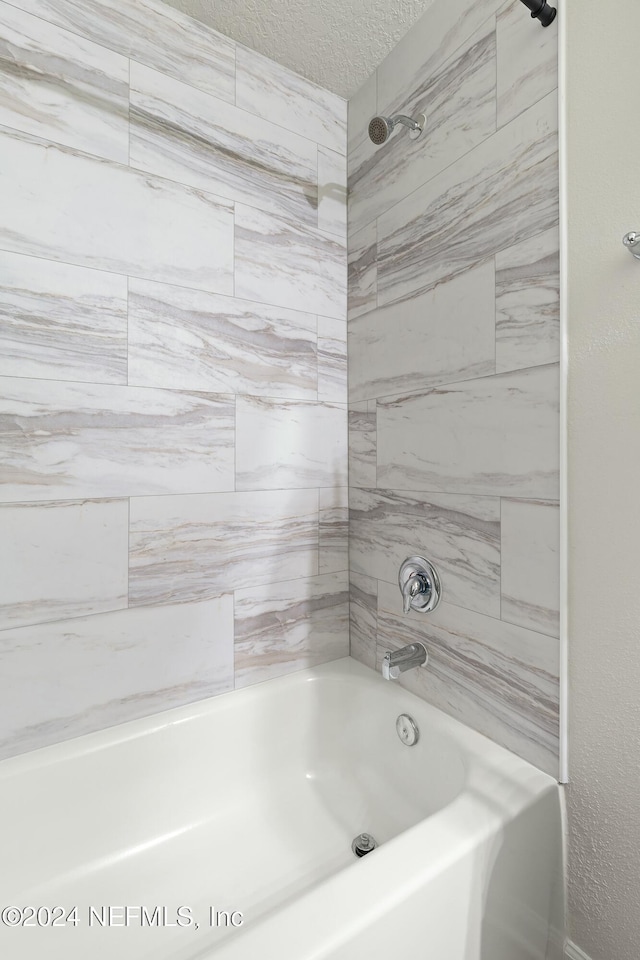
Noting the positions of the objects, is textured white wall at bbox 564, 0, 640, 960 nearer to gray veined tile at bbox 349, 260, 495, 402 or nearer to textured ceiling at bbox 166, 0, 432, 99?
gray veined tile at bbox 349, 260, 495, 402

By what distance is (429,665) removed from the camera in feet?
4.46

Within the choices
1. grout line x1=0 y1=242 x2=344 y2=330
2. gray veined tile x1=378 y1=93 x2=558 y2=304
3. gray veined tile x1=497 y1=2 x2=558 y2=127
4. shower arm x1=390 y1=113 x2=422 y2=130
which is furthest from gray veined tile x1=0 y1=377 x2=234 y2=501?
gray veined tile x1=497 y1=2 x2=558 y2=127

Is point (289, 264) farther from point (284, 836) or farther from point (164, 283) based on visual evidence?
point (284, 836)

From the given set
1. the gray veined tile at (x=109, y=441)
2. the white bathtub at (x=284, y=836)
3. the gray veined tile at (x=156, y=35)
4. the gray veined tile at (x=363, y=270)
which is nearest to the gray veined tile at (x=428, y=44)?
the gray veined tile at (x=363, y=270)

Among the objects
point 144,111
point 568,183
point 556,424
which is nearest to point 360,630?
point 556,424

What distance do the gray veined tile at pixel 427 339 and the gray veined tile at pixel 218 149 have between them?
0.44 m

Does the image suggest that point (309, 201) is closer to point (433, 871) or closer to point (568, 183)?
point (568, 183)

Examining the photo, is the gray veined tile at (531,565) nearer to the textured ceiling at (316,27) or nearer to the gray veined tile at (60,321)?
the gray veined tile at (60,321)

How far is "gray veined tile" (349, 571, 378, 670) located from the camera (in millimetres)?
1579

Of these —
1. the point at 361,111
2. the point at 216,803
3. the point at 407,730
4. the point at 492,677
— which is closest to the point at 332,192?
the point at 361,111

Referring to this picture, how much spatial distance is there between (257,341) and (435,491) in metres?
0.68

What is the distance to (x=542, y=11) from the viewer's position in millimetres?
985

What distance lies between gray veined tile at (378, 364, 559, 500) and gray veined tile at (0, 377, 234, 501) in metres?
0.49

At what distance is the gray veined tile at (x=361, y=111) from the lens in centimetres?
155
